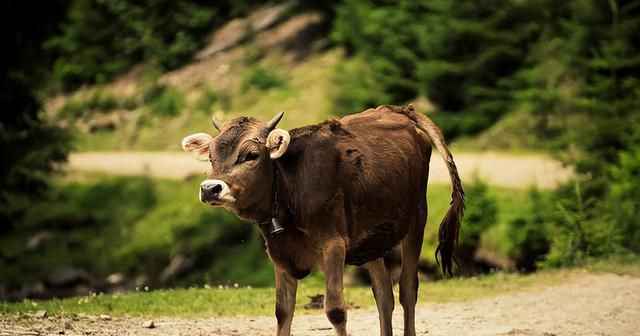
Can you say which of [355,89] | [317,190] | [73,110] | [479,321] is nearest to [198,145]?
[317,190]

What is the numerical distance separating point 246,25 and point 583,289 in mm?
31407

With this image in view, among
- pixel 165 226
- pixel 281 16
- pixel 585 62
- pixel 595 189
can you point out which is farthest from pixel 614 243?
pixel 281 16

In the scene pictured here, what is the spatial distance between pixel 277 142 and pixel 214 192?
0.84m

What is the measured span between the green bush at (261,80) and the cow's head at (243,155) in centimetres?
2938

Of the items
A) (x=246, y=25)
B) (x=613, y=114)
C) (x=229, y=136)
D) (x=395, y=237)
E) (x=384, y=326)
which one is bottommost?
(x=384, y=326)

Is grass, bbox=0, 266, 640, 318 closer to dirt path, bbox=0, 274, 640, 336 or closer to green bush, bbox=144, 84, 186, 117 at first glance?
dirt path, bbox=0, 274, 640, 336

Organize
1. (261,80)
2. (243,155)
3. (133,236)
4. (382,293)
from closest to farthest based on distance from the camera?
(243,155) → (382,293) → (133,236) → (261,80)

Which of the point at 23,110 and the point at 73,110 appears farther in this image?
the point at 73,110

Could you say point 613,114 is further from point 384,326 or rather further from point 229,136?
point 229,136

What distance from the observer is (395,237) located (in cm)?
1058

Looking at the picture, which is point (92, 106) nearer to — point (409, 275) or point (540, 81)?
point (540, 81)

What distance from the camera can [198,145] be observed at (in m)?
9.62

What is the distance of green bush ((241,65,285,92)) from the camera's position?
128 ft

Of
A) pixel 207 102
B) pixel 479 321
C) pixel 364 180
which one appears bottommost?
pixel 479 321
